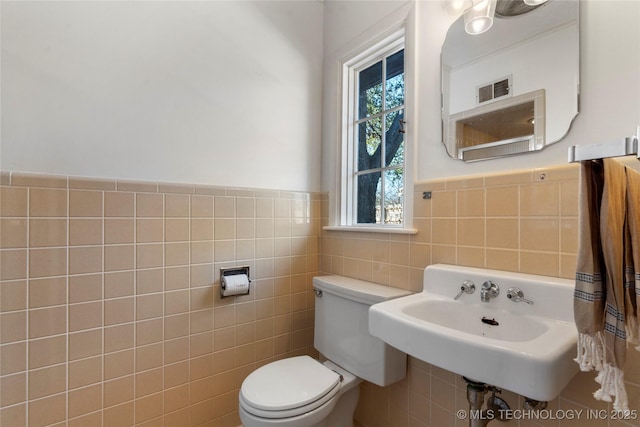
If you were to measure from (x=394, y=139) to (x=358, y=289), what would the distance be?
87 cm

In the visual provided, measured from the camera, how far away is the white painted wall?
3.76ft

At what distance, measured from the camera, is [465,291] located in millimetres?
1116

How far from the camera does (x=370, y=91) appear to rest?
6.08 feet

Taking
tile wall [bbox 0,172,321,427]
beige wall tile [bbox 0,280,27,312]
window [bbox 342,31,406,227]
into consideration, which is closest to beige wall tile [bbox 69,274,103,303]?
tile wall [bbox 0,172,321,427]

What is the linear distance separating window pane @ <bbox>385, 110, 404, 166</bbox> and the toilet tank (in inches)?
27.9

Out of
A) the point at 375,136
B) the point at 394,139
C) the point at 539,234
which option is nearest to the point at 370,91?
the point at 375,136

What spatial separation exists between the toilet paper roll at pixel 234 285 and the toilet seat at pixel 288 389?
40 cm

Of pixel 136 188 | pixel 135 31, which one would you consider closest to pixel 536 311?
pixel 136 188

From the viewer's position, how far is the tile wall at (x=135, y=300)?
112cm

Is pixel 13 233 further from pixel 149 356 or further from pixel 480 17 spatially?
pixel 480 17

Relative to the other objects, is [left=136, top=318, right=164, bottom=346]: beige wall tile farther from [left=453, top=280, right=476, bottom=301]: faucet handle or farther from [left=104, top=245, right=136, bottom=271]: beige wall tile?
[left=453, top=280, right=476, bottom=301]: faucet handle

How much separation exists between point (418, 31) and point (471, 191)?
82 cm

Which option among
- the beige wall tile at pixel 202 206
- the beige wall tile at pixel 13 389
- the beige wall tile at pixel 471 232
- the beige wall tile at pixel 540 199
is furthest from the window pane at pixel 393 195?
the beige wall tile at pixel 13 389

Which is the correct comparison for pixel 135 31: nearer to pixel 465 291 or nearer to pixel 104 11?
pixel 104 11
